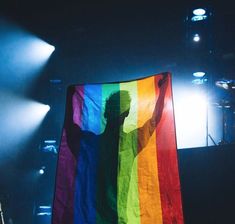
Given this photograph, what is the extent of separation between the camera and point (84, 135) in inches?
132

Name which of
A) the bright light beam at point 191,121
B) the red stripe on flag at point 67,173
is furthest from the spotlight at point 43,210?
the red stripe on flag at point 67,173

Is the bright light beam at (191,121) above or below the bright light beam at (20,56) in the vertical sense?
below

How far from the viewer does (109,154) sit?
3.19 meters

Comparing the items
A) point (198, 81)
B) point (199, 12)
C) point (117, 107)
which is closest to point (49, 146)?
point (198, 81)

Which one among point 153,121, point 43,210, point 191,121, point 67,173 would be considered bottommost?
point 43,210

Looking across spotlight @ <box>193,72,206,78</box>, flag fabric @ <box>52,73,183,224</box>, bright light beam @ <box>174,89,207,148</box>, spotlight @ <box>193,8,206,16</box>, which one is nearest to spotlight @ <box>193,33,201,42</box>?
spotlight @ <box>193,8,206,16</box>

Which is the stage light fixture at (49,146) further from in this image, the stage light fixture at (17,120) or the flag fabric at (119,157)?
the flag fabric at (119,157)

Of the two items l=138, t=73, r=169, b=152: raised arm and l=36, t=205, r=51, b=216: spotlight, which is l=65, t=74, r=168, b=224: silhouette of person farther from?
l=36, t=205, r=51, b=216: spotlight

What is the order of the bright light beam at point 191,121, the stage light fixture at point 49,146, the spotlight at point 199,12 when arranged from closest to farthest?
1. the spotlight at point 199,12
2. the bright light beam at point 191,121
3. the stage light fixture at point 49,146

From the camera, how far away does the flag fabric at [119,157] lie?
2912mm

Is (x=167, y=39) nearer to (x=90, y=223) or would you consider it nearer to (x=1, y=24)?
(x=1, y=24)

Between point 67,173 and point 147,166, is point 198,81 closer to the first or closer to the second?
point 147,166

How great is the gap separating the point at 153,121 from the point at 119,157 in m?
0.46

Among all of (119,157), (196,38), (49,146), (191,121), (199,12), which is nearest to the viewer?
(119,157)
